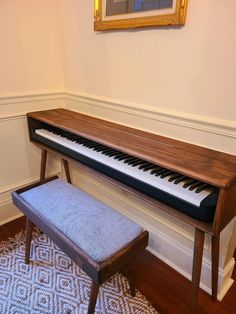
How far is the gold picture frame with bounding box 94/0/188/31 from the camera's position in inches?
44.2

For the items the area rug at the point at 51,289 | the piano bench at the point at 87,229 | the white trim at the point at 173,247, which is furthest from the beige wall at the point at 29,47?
the area rug at the point at 51,289

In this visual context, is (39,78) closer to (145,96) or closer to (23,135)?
(23,135)

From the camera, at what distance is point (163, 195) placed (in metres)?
1.01

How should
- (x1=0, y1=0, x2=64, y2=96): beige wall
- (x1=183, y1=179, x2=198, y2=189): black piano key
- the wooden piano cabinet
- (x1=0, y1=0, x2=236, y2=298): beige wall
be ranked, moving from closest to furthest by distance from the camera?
the wooden piano cabinet, (x1=183, y1=179, x2=198, y2=189): black piano key, (x1=0, y1=0, x2=236, y2=298): beige wall, (x1=0, y1=0, x2=64, y2=96): beige wall

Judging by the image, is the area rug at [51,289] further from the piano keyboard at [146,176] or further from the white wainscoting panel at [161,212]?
the piano keyboard at [146,176]

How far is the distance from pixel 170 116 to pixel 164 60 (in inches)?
11.5

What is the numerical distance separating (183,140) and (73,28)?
1153mm

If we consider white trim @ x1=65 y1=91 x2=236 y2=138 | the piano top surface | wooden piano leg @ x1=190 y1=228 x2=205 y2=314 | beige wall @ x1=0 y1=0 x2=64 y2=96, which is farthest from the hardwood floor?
beige wall @ x1=0 y1=0 x2=64 y2=96

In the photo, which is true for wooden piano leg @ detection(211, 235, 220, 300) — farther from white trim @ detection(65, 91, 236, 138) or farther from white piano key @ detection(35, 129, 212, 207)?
white trim @ detection(65, 91, 236, 138)

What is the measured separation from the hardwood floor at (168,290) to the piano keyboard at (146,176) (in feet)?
2.16

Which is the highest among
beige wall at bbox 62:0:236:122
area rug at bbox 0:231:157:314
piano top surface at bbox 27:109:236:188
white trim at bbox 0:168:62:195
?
beige wall at bbox 62:0:236:122

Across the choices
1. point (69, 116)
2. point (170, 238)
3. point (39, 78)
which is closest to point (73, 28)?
point (39, 78)

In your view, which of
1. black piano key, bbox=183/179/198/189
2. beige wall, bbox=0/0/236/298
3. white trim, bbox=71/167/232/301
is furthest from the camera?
white trim, bbox=71/167/232/301

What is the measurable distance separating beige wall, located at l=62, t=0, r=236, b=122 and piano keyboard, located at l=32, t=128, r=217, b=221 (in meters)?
0.36
